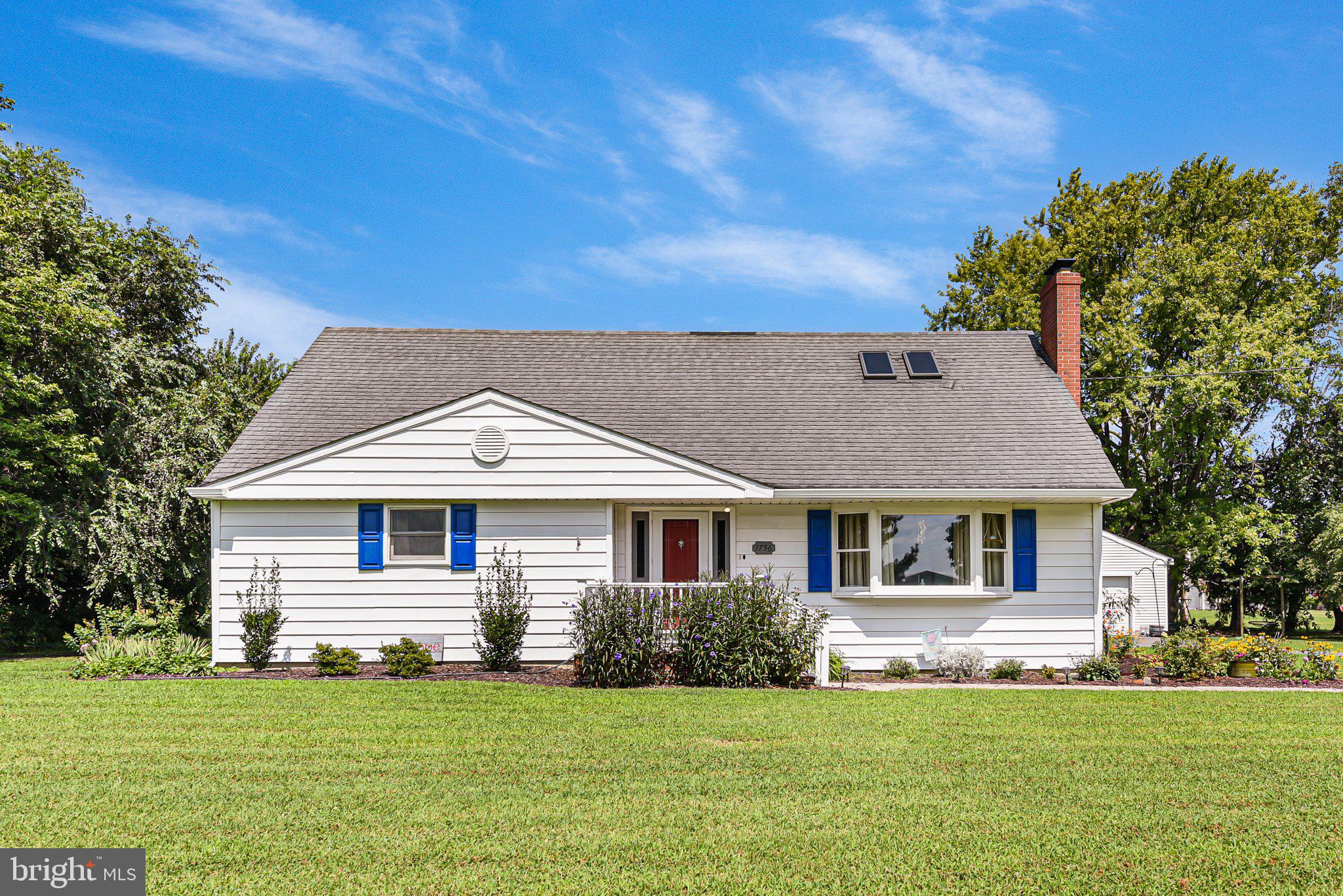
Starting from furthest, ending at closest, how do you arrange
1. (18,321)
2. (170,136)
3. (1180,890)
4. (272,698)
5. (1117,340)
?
(1117,340)
(170,136)
(18,321)
(272,698)
(1180,890)

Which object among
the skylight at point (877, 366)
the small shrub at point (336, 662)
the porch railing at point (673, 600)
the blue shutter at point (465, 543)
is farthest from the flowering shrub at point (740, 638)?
the skylight at point (877, 366)

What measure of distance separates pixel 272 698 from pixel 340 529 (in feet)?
11.8

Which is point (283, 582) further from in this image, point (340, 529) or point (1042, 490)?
point (1042, 490)

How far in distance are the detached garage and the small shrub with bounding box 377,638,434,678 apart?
1813cm

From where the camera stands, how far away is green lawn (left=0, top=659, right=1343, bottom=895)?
15.4 ft

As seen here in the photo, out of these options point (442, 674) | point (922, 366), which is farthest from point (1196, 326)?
point (442, 674)

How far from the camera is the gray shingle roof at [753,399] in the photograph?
45.3 ft

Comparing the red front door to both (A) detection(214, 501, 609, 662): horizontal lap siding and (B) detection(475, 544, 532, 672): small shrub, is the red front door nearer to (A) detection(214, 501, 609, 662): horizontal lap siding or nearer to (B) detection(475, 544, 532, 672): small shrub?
(A) detection(214, 501, 609, 662): horizontal lap siding

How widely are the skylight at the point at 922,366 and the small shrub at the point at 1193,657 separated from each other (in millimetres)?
6026

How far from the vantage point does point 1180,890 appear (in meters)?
4.50

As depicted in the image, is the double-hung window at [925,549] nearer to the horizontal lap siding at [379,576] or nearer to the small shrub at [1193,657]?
the small shrub at [1193,657]

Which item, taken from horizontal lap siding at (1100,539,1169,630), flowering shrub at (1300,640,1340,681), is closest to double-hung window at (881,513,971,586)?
flowering shrub at (1300,640,1340,681)

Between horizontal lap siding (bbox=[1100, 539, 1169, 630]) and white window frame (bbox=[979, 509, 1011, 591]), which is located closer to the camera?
white window frame (bbox=[979, 509, 1011, 591])

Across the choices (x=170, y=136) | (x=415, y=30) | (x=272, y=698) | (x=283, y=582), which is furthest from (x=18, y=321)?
(x=272, y=698)
